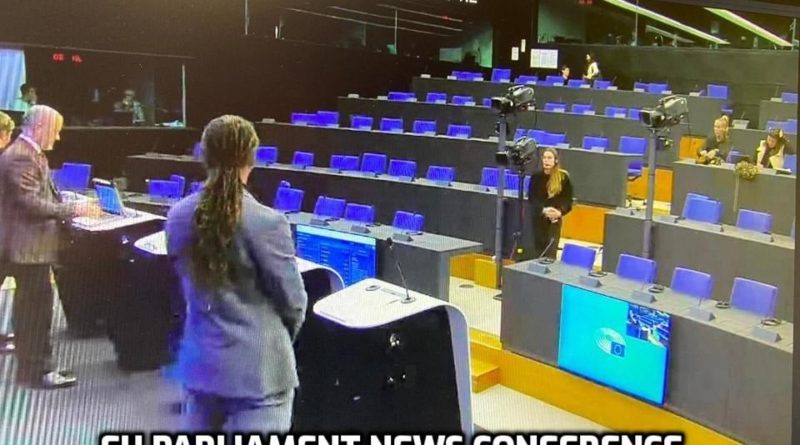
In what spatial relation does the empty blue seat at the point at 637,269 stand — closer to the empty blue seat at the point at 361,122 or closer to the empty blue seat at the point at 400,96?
the empty blue seat at the point at 361,122

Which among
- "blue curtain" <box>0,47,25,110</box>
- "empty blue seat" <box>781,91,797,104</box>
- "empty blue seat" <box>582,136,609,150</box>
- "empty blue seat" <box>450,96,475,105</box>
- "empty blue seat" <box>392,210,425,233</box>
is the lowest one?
"empty blue seat" <box>392,210,425,233</box>

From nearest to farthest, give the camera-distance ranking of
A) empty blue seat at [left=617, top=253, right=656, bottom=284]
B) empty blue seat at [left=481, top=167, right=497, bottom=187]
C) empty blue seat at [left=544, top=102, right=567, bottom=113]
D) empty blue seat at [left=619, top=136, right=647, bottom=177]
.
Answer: empty blue seat at [left=617, top=253, right=656, bottom=284]
empty blue seat at [left=481, top=167, right=497, bottom=187]
empty blue seat at [left=619, top=136, right=647, bottom=177]
empty blue seat at [left=544, top=102, right=567, bottom=113]

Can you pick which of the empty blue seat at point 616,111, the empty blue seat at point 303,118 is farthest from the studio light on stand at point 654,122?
the empty blue seat at point 616,111

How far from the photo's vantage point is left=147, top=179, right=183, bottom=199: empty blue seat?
328cm

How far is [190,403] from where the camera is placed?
4.57ft

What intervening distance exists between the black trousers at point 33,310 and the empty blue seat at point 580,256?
7.78 feet

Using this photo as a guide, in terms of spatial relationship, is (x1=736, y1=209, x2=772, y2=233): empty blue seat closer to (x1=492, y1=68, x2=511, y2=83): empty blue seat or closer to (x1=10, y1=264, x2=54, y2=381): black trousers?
(x1=10, y1=264, x2=54, y2=381): black trousers

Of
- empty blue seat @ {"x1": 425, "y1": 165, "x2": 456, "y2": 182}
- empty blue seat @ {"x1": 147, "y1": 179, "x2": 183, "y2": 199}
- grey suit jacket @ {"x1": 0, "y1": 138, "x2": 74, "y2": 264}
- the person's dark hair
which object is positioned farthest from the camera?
empty blue seat @ {"x1": 425, "y1": 165, "x2": 456, "y2": 182}

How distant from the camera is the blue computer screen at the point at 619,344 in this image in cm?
304

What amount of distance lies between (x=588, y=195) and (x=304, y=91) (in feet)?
9.36

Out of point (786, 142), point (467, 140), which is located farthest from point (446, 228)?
point (786, 142)

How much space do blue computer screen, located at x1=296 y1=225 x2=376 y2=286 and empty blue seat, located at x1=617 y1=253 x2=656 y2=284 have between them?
1.11 metres

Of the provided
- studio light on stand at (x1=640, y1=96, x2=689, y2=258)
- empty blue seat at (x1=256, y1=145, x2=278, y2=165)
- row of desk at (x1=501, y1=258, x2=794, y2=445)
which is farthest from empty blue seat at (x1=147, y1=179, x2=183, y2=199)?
empty blue seat at (x1=256, y1=145, x2=278, y2=165)

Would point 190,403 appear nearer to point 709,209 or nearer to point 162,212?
point 162,212
